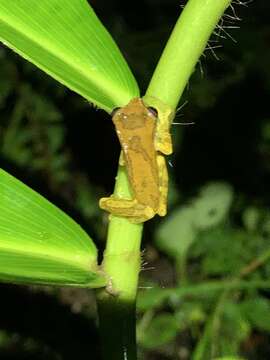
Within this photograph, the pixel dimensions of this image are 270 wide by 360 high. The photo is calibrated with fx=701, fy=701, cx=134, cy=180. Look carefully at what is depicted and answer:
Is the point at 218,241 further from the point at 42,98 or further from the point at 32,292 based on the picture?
the point at 42,98

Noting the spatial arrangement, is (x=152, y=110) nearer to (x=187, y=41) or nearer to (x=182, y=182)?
(x=187, y=41)

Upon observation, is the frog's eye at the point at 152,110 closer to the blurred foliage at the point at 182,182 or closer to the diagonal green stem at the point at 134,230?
the diagonal green stem at the point at 134,230

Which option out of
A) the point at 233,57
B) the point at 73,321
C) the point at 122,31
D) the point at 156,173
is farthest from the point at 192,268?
the point at 156,173

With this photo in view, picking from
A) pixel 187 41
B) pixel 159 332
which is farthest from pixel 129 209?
pixel 159 332

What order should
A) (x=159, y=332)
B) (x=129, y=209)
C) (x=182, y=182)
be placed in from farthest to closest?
(x=182, y=182) → (x=159, y=332) → (x=129, y=209)

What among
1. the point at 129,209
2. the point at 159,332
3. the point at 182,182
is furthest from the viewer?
the point at 182,182

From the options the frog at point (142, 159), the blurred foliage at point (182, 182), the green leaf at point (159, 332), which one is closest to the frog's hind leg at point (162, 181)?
the frog at point (142, 159)

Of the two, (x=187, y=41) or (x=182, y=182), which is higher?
(x=182, y=182)
